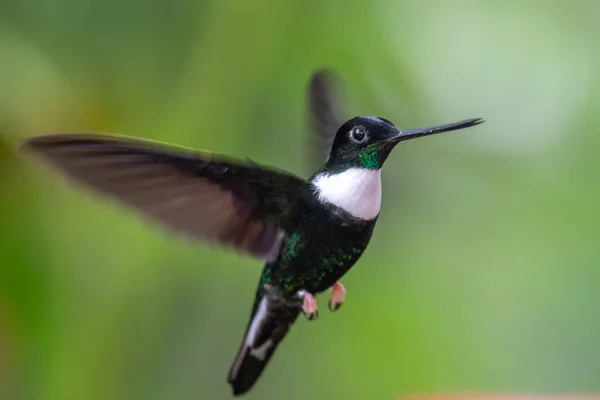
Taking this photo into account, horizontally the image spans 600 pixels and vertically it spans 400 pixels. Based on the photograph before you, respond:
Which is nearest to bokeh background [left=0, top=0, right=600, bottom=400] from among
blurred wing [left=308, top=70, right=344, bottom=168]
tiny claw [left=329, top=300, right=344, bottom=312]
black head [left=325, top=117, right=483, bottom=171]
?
blurred wing [left=308, top=70, right=344, bottom=168]

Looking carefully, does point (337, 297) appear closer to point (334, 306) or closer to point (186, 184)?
A: point (334, 306)

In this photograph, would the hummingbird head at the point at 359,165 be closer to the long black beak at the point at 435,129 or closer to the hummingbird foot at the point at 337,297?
the long black beak at the point at 435,129

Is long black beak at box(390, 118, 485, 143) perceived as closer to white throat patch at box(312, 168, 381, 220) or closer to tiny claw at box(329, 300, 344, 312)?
white throat patch at box(312, 168, 381, 220)

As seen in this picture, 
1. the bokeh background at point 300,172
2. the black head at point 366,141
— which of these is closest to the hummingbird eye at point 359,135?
the black head at point 366,141

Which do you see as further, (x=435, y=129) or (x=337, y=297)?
(x=337, y=297)

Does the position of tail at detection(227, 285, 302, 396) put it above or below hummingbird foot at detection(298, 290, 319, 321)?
below

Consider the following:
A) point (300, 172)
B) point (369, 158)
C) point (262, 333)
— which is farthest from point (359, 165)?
point (300, 172)

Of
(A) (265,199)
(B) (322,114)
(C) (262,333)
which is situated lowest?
(C) (262,333)
